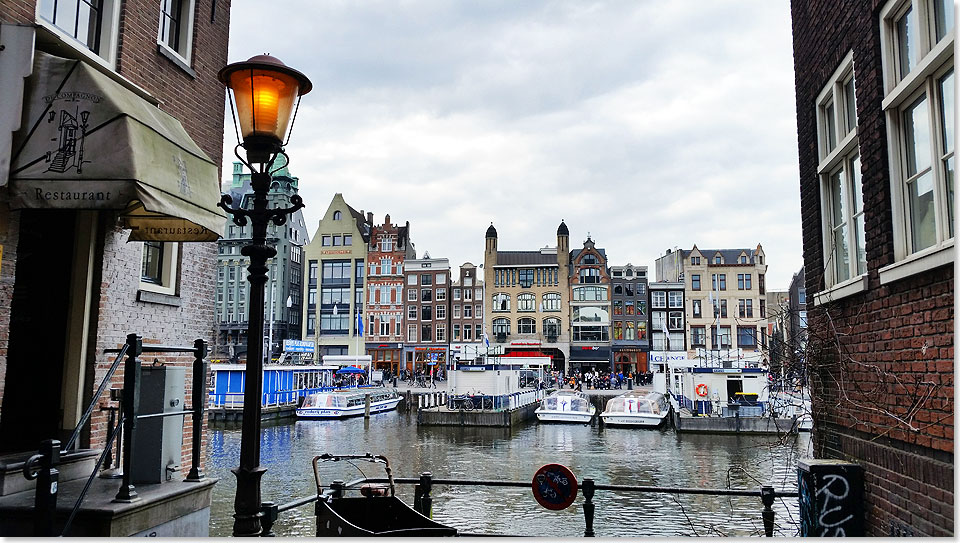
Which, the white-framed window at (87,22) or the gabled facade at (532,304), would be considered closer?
the white-framed window at (87,22)

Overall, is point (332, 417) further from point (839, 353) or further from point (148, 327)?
point (839, 353)

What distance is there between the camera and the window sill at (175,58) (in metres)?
8.59

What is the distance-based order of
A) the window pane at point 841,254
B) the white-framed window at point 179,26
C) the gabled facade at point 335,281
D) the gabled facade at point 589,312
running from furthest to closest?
the gabled facade at point 335,281
the gabled facade at point 589,312
the white-framed window at point 179,26
the window pane at point 841,254

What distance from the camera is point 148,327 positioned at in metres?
8.36

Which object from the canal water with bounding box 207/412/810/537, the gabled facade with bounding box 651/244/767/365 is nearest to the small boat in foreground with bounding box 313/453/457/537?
the canal water with bounding box 207/412/810/537

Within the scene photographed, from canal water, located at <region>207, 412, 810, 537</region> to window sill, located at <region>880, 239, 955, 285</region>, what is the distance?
2.84 m

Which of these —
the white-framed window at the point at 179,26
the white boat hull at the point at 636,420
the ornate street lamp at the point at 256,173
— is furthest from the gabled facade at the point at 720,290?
the ornate street lamp at the point at 256,173

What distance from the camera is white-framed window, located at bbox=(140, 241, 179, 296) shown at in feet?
28.3

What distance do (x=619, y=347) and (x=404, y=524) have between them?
6823 centimetres

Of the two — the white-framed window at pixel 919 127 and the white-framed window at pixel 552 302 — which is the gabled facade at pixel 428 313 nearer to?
the white-framed window at pixel 552 302

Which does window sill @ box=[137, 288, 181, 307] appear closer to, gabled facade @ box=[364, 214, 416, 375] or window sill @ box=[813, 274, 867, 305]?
window sill @ box=[813, 274, 867, 305]

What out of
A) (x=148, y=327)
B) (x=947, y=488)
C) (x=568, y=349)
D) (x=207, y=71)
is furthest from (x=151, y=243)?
(x=568, y=349)

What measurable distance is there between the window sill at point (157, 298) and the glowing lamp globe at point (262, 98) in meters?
3.10

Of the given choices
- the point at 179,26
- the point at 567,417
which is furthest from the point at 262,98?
the point at 567,417
